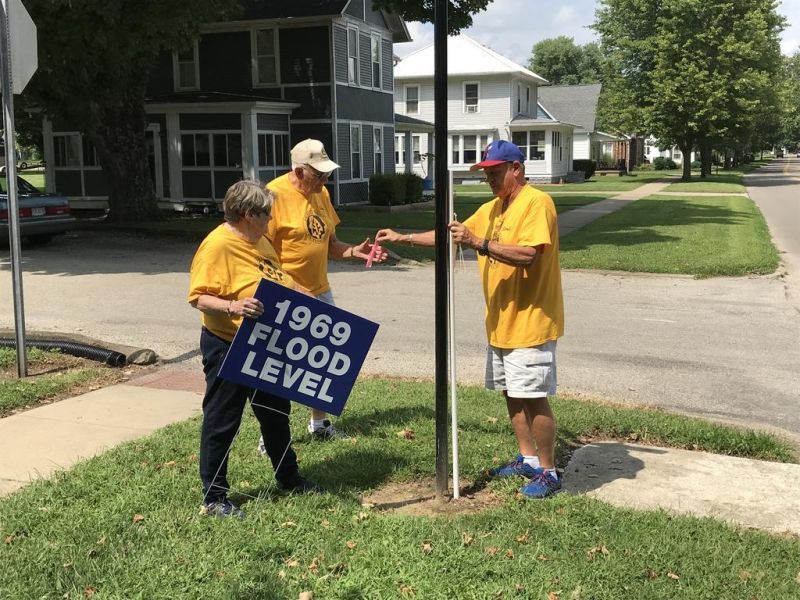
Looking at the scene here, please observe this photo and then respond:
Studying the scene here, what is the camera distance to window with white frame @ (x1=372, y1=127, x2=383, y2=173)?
29.8 m

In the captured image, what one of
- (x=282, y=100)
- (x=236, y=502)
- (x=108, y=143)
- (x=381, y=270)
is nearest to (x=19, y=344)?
(x=236, y=502)

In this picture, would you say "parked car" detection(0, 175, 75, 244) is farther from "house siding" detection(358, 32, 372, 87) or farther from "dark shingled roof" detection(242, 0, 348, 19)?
"house siding" detection(358, 32, 372, 87)

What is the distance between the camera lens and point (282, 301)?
396 cm

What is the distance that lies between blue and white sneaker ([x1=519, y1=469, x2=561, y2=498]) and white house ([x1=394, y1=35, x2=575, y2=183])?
4275 cm

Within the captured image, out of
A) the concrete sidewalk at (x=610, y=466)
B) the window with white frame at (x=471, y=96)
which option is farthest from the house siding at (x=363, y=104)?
the concrete sidewalk at (x=610, y=466)

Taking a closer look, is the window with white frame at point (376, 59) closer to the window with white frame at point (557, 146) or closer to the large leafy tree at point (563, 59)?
the window with white frame at point (557, 146)

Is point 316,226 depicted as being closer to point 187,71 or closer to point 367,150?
point 367,150

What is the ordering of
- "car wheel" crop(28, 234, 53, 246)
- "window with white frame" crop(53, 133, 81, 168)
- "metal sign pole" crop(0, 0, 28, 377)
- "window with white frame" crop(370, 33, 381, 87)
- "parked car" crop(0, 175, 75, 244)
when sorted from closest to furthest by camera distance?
"metal sign pole" crop(0, 0, 28, 377) → "parked car" crop(0, 175, 75, 244) → "car wheel" crop(28, 234, 53, 246) → "window with white frame" crop(53, 133, 81, 168) → "window with white frame" crop(370, 33, 381, 87)

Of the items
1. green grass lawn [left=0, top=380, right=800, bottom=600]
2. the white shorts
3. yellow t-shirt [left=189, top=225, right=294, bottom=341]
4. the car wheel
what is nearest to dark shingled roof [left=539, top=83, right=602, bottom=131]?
the car wheel

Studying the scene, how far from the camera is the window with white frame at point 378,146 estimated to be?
97.6 feet

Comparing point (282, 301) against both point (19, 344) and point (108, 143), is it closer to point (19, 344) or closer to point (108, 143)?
point (19, 344)

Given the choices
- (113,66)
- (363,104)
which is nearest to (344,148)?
(363,104)

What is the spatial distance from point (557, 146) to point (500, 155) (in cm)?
4643

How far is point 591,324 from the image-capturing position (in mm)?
9562
